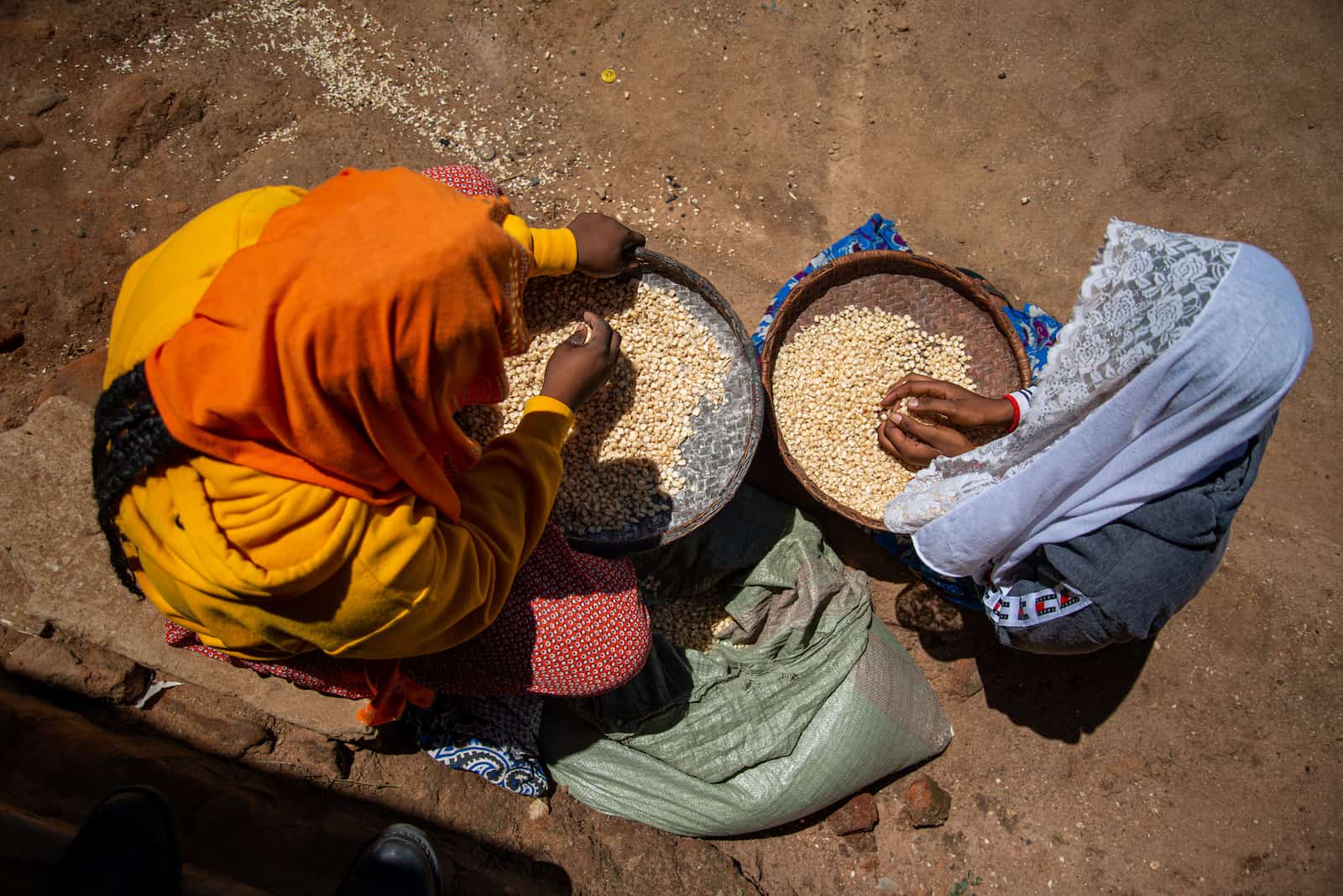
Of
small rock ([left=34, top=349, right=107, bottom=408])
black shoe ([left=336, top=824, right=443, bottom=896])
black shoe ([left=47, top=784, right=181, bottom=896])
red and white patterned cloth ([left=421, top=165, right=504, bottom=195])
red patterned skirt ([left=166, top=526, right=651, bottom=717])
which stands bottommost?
black shoe ([left=336, top=824, right=443, bottom=896])

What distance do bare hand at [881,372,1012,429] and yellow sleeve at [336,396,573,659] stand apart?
125cm

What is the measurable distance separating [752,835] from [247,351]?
2.34 metres

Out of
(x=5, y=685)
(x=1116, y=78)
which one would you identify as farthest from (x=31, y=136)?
(x=1116, y=78)

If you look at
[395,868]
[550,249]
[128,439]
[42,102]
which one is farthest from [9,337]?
[395,868]

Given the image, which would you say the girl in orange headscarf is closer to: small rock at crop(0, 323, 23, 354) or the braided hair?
the braided hair

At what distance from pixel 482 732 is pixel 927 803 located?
1592 millimetres

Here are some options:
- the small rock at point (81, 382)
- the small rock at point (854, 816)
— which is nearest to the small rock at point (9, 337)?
the small rock at point (81, 382)

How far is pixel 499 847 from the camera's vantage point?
2.37 metres

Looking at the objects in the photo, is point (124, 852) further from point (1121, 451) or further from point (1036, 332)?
point (1036, 332)

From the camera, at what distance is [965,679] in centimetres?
287

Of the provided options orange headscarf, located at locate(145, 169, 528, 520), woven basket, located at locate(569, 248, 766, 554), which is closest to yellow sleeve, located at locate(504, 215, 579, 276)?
woven basket, located at locate(569, 248, 766, 554)

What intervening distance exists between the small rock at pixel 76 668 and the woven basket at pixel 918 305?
2124 millimetres

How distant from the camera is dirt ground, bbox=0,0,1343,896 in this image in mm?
2656

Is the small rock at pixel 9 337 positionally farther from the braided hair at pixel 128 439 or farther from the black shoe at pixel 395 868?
the black shoe at pixel 395 868
